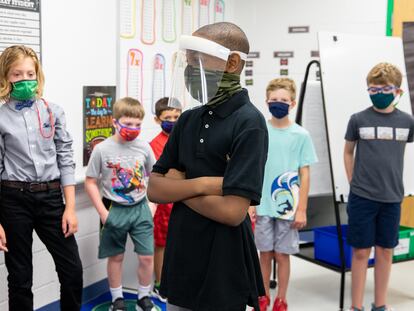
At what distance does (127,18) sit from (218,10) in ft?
4.38

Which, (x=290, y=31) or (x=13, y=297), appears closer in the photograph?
(x=13, y=297)

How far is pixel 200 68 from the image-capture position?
1693 mm

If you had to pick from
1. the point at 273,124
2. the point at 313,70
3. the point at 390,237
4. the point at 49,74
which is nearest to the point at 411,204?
the point at 313,70

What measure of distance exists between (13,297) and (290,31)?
127 inches

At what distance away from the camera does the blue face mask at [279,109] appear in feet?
9.80

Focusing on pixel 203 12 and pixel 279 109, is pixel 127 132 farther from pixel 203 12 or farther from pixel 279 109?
pixel 203 12

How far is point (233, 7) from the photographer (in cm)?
488

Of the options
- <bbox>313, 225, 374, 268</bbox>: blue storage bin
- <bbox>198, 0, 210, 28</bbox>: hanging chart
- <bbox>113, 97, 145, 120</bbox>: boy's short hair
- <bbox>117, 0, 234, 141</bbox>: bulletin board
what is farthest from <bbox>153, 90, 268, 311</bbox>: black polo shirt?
<bbox>198, 0, 210, 28</bbox>: hanging chart

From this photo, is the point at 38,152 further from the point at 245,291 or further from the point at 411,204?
the point at 411,204

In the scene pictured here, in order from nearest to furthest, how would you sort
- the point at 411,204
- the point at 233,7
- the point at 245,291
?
the point at 245,291 < the point at 411,204 < the point at 233,7

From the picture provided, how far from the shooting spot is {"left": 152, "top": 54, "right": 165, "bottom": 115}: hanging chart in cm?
375

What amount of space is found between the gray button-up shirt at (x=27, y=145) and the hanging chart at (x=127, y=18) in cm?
109

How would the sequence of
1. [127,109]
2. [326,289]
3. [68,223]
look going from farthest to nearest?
1. [326,289]
2. [127,109]
3. [68,223]

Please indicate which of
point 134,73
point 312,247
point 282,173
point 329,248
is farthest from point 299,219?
point 134,73
